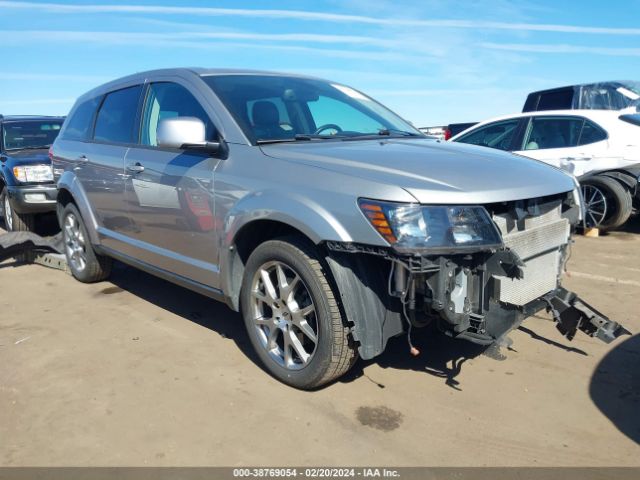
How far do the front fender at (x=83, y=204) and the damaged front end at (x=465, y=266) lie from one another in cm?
304

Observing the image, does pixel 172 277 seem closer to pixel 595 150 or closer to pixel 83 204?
pixel 83 204

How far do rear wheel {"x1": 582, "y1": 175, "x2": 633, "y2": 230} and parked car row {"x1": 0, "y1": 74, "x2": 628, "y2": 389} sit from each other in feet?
13.3

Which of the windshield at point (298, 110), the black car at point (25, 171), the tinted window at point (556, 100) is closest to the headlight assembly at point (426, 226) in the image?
the windshield at point (298, 110)

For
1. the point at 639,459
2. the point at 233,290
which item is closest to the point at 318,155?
the point at 233,290

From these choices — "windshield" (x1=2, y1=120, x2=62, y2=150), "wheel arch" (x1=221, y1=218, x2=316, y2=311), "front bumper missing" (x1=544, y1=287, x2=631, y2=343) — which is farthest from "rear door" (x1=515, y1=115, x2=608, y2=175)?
"windshield" (x1=2, y1=120, x2=62, y2=150)

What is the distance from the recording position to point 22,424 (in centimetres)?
289

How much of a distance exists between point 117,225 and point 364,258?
2600mm

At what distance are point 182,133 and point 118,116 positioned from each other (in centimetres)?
175

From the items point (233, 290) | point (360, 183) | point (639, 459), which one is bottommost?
point (639, 459)

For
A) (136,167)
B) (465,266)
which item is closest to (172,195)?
(136,167)

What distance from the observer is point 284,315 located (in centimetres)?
320

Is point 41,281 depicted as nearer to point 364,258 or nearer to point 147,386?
point 147,386

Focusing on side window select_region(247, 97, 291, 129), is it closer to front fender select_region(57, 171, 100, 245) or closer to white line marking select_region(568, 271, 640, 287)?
front fender select_region(57, 171, 100, 245)

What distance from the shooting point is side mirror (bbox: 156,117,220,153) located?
127 inches
